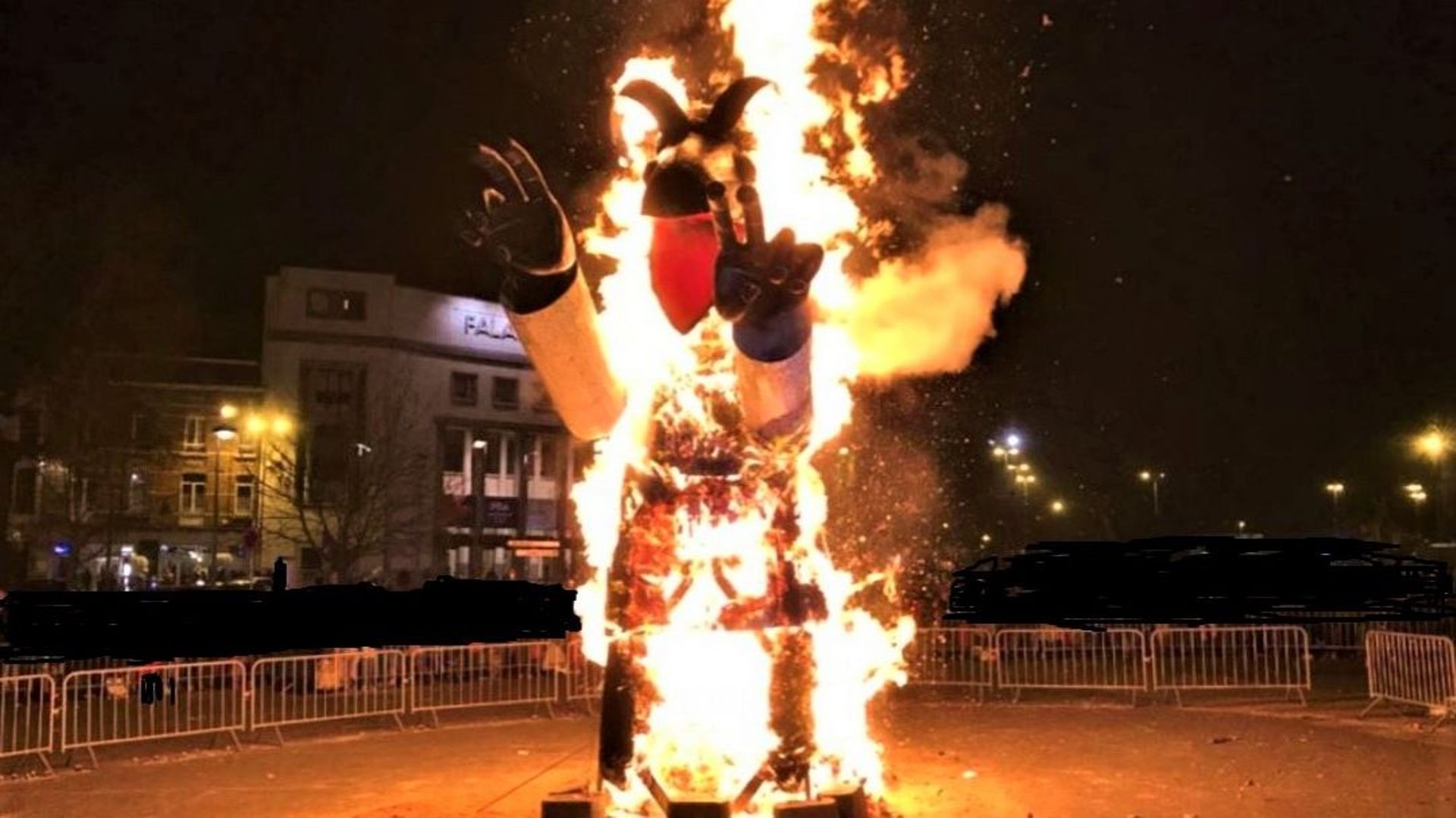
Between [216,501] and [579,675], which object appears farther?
[216,501]

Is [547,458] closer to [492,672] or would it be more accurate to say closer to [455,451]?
[455,451]

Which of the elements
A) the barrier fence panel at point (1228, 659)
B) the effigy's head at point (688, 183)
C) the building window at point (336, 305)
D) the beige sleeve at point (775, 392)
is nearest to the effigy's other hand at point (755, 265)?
the effigy's head at point (688, 183)

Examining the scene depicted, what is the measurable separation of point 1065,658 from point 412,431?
3845 centimetres

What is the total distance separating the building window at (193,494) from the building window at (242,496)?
1.19m

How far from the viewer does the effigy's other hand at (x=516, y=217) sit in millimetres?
6898

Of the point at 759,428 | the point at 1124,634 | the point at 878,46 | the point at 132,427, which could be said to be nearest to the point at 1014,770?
the point at 759,428

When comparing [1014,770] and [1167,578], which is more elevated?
[1167,578]

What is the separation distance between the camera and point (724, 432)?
27.2 ft

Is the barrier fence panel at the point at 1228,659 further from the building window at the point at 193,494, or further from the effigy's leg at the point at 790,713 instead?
the building window at the point at 193,494

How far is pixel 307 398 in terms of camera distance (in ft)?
174

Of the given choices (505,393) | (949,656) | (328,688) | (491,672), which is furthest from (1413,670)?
(505,393)

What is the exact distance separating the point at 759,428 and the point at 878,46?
286 cm

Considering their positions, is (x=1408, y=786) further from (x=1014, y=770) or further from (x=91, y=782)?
(x=91, y=782)

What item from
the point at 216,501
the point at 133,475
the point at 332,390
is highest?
the point at 332,390
